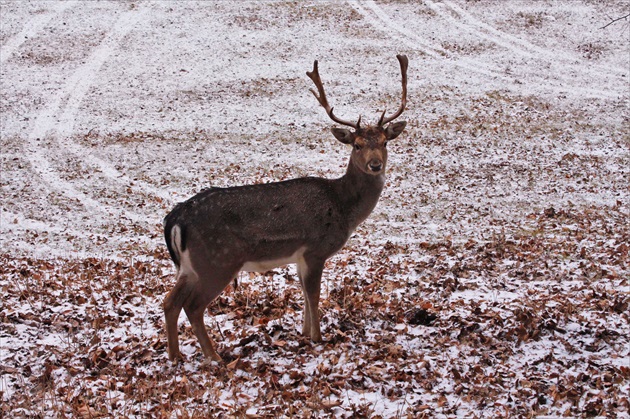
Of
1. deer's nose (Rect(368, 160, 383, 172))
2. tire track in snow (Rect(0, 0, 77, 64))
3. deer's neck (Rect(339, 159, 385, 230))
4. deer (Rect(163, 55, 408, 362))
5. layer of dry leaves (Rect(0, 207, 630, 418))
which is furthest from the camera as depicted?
tire track in snow (Rect(0, 0, 77, 64))

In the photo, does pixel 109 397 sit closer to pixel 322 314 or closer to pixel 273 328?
pixel 273 328

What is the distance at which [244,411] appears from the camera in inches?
227

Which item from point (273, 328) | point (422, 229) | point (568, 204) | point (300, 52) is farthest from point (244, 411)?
point (300, 52)

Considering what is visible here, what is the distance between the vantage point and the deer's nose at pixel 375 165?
753cm

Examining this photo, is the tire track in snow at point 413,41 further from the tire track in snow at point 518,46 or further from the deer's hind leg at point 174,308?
the deer's hind leg at point 174,308

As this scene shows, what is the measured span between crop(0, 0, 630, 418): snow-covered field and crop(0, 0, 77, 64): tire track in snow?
167 millimetres

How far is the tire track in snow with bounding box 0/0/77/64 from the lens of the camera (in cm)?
3266

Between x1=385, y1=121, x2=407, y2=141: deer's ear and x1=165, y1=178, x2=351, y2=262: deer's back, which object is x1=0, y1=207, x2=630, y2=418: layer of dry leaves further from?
x1=385, y1=121, x2=407, y2=141: deer's ear

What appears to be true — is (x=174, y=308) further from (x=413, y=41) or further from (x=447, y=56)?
(x=413, y=41)

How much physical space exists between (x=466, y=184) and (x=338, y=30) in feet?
60.7

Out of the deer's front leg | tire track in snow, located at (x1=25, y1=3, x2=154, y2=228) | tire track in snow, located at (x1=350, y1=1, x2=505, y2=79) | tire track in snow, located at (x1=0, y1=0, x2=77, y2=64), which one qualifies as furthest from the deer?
tire track in snow, located at (x1=0, y1=0, x2=77, y2=64)

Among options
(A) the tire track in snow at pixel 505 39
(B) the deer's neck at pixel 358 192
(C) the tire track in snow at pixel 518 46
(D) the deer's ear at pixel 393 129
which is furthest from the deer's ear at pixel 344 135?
(A) the tire track in snow at pixel 505 39

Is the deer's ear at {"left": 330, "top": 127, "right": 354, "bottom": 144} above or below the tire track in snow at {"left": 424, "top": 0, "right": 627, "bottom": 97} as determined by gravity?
above

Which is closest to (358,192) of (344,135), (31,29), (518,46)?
(344,135)
